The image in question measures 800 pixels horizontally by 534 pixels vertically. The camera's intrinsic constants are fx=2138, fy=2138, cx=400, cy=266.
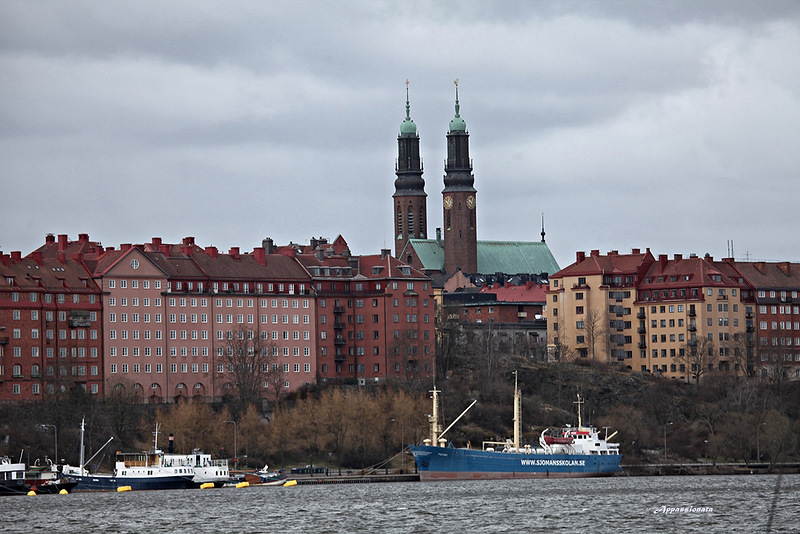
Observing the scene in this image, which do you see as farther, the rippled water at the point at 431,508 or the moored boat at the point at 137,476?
the moored boat at the point at 137,476

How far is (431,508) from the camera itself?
132 metres

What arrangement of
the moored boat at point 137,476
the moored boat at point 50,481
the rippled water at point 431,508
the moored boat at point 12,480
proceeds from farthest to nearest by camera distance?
the moored boat at point 137,476 < the moored boat at point 50,481 < the moored boat at point 12,480 < the rippled water at point 431,508

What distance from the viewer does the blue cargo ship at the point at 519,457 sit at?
168m

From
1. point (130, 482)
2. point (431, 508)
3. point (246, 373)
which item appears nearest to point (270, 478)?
point (130, 482)

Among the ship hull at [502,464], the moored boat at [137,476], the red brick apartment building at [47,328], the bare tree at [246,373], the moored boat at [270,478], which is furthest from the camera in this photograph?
the bare tree at [246,373]

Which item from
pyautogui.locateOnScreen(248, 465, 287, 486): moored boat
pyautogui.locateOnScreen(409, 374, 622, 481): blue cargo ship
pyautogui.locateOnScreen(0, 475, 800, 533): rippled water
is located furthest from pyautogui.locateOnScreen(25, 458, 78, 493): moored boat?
pyautogui.locateOnScreen(409, 374, 622, 481): blue cargo ship

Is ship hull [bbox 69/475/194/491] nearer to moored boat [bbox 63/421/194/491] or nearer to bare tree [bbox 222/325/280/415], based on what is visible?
moored boat [bbox 63/421/194/491]

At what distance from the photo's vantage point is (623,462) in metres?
184

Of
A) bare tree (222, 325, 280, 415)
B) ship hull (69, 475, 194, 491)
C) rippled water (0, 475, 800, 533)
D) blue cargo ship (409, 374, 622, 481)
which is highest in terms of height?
bare tree (222, 325, 280, 415)

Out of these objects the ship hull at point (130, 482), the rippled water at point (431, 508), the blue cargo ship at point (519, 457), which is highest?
the blue cargo ship at point (519, 457)

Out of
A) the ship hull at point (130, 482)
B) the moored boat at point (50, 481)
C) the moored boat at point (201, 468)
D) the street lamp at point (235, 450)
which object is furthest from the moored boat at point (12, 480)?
the street lamp at point (235, 450)

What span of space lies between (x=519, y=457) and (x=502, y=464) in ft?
7.29

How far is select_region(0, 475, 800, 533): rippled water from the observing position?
118 m

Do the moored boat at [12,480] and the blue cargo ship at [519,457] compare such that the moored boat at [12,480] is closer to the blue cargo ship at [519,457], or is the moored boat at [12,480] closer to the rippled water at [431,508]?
the rippled water at [431,508]
